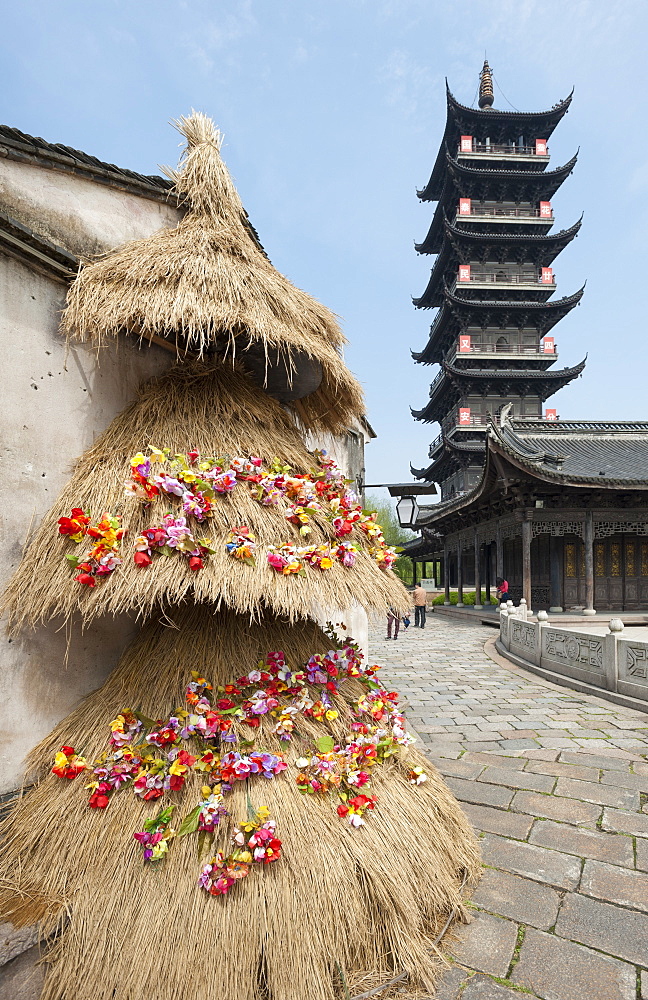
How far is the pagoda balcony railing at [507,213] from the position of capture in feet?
82.8

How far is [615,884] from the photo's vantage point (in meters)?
2.37

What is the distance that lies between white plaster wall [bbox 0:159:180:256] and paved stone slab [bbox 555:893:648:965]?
3.61 m

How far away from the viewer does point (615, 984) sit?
5.95ft

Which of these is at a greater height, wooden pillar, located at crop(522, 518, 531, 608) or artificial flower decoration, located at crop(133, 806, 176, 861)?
wooden pillar, located at crop(522, 518, 531, 608)

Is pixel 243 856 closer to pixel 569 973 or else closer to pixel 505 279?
pixel 569 973

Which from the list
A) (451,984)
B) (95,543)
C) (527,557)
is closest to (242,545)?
(95,543)

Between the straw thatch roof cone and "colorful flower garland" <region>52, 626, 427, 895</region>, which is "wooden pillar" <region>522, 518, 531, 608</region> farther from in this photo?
"colorful flower garland" <region>52, 626, 427, 895</region>

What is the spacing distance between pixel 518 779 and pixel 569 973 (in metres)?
1.84

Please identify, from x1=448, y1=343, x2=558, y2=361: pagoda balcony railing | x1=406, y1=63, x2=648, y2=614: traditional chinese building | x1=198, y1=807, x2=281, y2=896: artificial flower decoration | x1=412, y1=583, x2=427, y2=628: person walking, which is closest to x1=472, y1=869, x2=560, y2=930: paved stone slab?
x1=198, y1=807, x2=281, y2=896: artificial flower decoration

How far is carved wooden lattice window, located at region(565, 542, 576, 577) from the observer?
47.7ft

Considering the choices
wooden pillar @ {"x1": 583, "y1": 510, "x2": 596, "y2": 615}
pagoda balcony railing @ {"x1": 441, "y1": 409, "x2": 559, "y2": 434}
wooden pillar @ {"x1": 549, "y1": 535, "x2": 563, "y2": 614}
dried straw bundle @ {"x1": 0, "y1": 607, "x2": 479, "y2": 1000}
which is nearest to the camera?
dried straw bundle @ {"x1": 0, "y1": 607, "x2": 479, "y2": 1000}

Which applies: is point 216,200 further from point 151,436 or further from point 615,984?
point 615,984

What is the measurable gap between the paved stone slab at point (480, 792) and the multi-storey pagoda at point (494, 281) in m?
19.8

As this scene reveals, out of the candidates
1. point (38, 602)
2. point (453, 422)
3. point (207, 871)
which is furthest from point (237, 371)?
point (453, 422)
